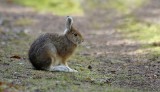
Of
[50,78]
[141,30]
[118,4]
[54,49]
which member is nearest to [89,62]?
[54,49]

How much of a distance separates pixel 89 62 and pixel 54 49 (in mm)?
2154

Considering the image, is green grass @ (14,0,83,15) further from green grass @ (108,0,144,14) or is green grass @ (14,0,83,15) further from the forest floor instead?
the forest floor

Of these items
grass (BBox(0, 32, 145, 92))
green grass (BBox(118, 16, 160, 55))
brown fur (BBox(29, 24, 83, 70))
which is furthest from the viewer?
green grass (BBox(118, 16, 160, 55))

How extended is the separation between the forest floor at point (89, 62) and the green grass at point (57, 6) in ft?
10.5

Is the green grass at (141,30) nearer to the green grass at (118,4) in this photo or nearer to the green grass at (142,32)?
the green grass at (142,32)

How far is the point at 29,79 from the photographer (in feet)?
32.3

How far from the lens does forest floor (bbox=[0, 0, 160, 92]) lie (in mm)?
9523

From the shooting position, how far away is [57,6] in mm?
29250

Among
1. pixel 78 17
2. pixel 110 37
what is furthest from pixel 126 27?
pixel 78 17

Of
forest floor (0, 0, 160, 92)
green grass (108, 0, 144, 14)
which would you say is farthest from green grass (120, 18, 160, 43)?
green grass (108, 0, 144, 14)

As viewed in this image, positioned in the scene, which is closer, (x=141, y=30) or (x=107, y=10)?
(x=141, y=30)

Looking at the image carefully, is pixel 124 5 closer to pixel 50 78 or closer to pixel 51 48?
pixel 51 48

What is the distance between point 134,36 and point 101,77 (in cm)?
843

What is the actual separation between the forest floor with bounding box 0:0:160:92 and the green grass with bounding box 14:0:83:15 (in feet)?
10.5
